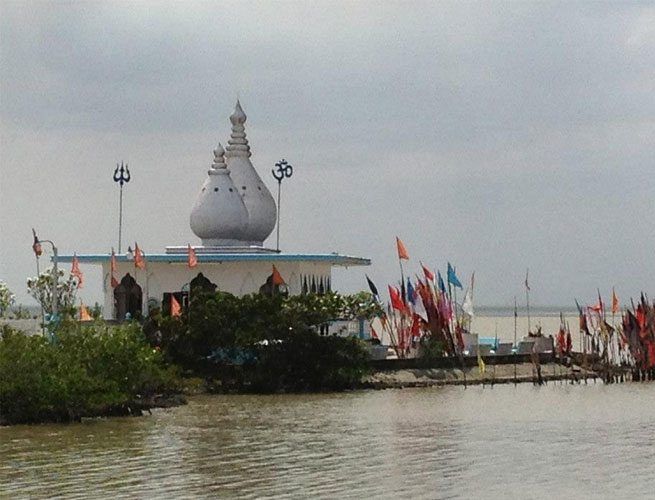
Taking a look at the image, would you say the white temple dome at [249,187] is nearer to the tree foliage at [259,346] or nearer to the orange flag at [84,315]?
the orange flag at [84,315]

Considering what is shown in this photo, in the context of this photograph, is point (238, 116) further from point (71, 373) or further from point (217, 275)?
point (71, 373)

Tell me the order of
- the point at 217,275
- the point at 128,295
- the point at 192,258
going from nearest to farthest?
the point at 192,258, the point at 217,275, the point at 128,295

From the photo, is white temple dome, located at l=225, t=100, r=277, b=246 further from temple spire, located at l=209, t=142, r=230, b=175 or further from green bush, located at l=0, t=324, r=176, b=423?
green bush, located at l=0, t=324, r=176, b=423

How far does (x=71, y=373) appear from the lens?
1240 inches

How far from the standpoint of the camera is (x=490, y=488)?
22359 mm

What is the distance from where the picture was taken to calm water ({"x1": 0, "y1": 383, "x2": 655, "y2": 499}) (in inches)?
886

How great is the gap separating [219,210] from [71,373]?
18.7 meters

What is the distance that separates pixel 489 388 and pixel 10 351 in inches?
652

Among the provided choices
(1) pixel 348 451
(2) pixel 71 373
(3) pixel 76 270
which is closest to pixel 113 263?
(3) pixel 76 270

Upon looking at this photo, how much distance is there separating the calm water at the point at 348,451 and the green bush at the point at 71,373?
0.62m

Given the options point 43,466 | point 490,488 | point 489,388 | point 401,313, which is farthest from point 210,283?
point 490,488

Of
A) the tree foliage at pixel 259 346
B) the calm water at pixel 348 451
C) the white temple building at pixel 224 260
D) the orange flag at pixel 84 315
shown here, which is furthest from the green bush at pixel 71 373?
the white temple building at pixel 224 260

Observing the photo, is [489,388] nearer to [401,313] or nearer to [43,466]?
[401,313]

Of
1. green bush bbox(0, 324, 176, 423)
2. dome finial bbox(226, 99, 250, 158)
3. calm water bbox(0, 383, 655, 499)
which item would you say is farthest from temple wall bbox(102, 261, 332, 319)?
green bush bbox(0, 324, 176, 423)
